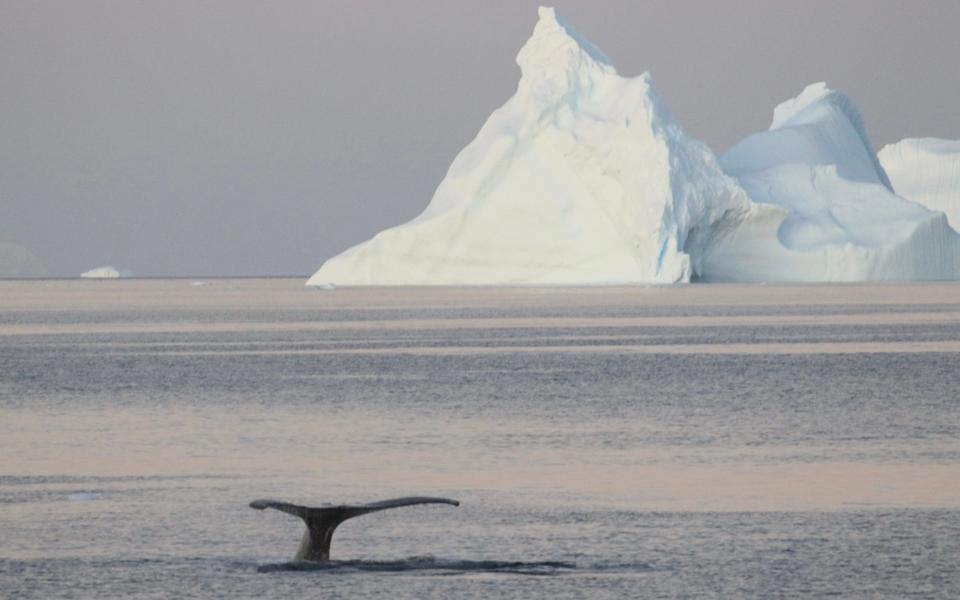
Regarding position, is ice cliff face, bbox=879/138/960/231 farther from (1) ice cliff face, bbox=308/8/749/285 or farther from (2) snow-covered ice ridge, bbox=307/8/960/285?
(1) ice cliff face, bbox=308/8/749/285

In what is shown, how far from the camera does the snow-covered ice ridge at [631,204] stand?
230ft

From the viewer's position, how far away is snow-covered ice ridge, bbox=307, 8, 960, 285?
2758 inches

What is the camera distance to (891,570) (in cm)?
1098

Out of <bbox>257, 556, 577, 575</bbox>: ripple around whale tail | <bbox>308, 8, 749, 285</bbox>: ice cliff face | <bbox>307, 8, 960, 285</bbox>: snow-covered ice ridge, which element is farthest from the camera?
<bbox>307, 8, 960, 285</bbox>: snow-covered ice ridge

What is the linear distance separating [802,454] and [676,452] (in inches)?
50.6

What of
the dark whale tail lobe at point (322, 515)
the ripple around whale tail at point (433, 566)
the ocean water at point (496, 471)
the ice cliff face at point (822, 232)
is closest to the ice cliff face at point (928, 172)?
the ice cliff face at point (822, 232)

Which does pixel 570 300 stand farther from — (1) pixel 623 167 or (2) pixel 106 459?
(2) pixel 106 459

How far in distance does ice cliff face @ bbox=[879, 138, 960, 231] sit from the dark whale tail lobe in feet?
307

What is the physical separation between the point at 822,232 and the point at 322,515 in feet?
222

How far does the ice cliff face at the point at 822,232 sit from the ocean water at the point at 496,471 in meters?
36.0

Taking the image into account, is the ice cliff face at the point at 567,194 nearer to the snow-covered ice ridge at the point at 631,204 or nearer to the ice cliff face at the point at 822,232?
the snow-covered ice ridge at the point at 631,204

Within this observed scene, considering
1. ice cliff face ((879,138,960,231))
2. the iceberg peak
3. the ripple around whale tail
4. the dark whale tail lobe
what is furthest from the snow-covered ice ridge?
the dark whale tail lobe

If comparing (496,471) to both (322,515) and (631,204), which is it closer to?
(322,515)

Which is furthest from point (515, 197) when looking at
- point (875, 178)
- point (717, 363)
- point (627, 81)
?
point (717, 363)
